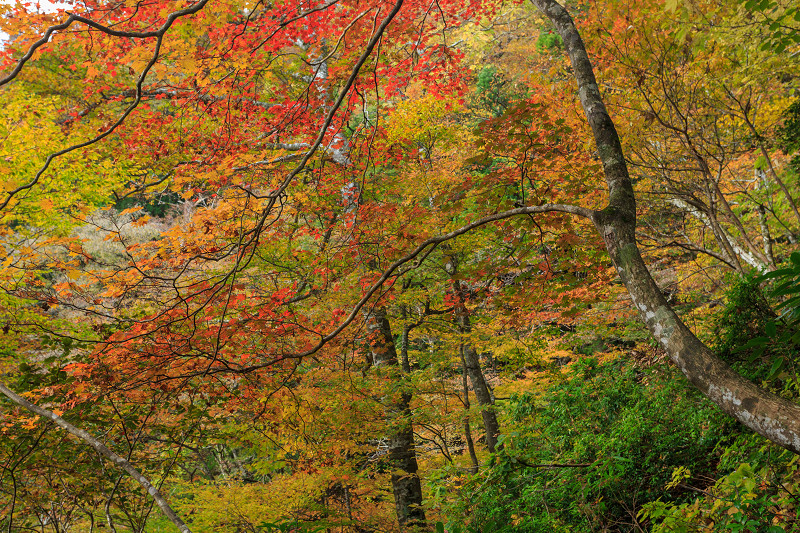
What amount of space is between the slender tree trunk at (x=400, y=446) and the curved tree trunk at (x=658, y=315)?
5303mm

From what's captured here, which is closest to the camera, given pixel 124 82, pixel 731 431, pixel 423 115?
pixel 731 431

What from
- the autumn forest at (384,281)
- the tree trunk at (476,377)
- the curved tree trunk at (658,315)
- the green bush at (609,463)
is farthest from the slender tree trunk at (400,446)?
the curved tree trunk at (658,315)

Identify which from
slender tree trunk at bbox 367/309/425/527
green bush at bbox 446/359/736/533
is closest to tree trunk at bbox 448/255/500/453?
slender tree trunk at bbox 367/309/425/527

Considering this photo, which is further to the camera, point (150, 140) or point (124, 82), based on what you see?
point (124, 82)

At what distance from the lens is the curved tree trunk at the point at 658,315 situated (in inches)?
68.9

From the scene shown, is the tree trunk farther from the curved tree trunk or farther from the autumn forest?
the curved tree trunk

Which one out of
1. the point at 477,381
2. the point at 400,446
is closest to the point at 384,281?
the point at 400,446

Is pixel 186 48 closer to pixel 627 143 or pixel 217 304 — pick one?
pixel 217 304

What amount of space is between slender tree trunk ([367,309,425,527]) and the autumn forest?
84 millimetres

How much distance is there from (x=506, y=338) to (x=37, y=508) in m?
7.66

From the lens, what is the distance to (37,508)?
4.93m

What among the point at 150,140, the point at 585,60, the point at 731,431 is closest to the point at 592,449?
the point at 731,431

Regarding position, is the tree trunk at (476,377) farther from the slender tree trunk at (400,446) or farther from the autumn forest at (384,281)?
the slender tree trunk at (400,446)

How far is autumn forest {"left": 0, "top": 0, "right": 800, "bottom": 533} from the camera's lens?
3111 mm
